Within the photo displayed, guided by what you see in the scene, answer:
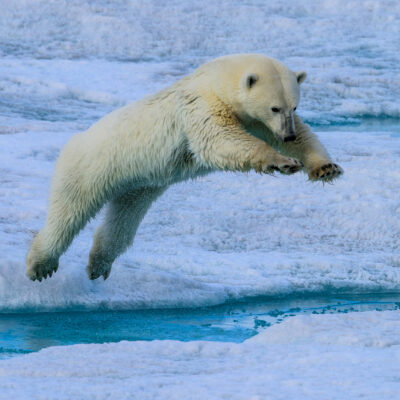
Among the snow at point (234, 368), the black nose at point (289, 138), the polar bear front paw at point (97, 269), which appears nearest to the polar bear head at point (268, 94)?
the black nose at point (289, 138)

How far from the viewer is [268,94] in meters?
3.99

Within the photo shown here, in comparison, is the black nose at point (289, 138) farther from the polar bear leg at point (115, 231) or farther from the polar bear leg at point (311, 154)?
the polar bear leg at point (115, 231)

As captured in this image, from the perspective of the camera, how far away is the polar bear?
157 inches

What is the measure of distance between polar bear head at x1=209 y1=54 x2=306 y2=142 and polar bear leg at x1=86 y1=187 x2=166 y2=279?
42.6 inches

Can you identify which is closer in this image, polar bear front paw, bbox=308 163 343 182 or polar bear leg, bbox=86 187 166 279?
polar bear front paw, bbox=308 163 343 182

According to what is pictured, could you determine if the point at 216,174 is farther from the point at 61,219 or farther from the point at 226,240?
the point at 61,219

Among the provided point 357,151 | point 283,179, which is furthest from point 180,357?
point 357,151

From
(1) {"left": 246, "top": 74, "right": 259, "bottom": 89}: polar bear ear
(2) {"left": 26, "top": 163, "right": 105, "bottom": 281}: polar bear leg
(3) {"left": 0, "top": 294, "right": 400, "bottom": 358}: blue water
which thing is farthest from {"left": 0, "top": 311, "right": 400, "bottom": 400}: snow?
(2) {"left": 26, "top": 163, "right": 105, "bottom": 281}: polar bear leg

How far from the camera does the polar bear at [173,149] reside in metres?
3.99

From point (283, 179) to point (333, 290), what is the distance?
1903 mm

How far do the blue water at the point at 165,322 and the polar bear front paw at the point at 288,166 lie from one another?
1279mm

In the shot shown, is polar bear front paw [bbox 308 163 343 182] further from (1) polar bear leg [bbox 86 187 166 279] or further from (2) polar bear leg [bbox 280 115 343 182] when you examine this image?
(1) polar bear leg [bbox 86 187 166 279]

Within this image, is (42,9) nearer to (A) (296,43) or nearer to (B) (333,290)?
(A) (296,43)

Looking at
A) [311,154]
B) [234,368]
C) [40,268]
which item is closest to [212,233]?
[40,268]
